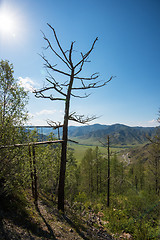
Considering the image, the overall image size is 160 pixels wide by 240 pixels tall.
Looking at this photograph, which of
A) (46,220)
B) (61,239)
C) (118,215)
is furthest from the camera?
(118,215)

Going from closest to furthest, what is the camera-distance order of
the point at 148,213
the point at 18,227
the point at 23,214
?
the point at 18,227 → the point at 23,214 → the point at 148,213

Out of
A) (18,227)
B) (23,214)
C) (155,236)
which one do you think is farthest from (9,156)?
(155,236)

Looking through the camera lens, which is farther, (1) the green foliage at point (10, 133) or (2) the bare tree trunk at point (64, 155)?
(2) the bare tree trunk at point (64, 155)

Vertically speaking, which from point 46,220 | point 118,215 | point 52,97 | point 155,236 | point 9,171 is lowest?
point 118,215

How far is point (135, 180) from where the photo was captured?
134 ft

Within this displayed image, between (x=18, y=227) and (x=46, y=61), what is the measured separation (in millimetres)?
9420

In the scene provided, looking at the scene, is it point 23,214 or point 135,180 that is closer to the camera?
point 23,214

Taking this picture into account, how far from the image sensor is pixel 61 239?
5.77 m

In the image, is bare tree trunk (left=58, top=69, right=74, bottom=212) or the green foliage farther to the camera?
bare tree trunk (left=58, top=69, right=74, bottom=212)

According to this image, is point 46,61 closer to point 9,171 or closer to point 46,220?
point 9,171

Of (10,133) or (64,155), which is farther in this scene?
(64,155)

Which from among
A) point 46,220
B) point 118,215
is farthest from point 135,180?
point 46,220

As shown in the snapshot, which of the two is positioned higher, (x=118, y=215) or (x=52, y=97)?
(x=52, y=97)

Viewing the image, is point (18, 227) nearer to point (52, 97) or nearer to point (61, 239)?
point (61, 239)
